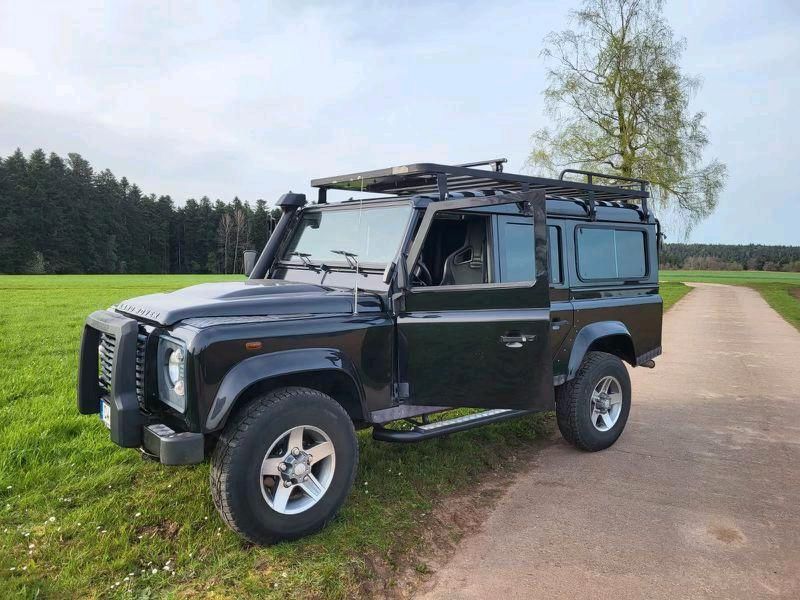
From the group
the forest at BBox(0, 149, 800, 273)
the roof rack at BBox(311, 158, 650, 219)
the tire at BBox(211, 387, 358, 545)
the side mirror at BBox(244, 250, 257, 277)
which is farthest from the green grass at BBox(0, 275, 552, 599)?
the forest at BBox(0, 149, 800, 273)

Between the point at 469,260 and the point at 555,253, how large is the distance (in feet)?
3.07

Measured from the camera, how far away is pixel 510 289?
4020 millimetres

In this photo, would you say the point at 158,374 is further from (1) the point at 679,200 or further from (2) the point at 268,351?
(1) the point at 679,200

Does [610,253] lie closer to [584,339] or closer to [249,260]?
[584,339]

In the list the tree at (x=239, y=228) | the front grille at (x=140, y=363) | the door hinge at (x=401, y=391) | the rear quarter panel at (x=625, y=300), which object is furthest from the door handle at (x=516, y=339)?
the tree at (x=239, y=228)

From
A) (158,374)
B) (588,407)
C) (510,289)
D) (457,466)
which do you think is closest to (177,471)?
(158,374)

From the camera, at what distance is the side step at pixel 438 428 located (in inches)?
161

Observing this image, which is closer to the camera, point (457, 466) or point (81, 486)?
point (81, 486)

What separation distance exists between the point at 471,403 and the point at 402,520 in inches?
35.5

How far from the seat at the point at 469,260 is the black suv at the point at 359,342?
0.01m

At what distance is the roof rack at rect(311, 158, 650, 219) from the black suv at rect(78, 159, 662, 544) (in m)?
0.02

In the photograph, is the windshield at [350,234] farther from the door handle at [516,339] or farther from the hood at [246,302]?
the door handle at [516,339]

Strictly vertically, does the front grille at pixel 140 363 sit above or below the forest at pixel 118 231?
below

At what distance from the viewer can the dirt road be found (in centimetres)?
327
